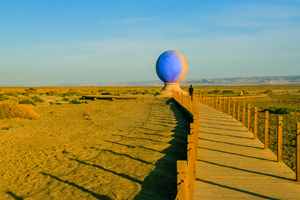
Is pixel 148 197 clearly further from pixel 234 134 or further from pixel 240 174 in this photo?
pixel 234 134

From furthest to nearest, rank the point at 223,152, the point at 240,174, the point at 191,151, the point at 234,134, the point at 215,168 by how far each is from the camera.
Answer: the point at 234,134
the point at 223,152
the point at 215,168
the point at 240,174
the point at 191,151

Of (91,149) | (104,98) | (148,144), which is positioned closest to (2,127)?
(91,149)

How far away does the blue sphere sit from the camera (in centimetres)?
4359

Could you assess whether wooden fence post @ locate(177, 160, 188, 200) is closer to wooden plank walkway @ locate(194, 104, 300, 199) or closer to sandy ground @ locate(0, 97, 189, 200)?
wooden plank walkway @ locate(194, 104, 300, 199)

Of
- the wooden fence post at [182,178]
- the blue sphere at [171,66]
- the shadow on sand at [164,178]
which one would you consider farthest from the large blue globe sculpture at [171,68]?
the wooden fence post at [182,178]

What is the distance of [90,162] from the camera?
9.52 meters

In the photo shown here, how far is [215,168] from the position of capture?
760 centimetres

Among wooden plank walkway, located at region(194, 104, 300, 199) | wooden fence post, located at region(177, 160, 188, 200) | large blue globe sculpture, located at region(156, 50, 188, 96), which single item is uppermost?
large blue globe sculpture, located at region(156, 50, 188, 96)

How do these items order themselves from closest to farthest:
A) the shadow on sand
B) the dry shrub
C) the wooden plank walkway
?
1. the wooden plank walkway
2. the shadow on sand
3. the dry shrub

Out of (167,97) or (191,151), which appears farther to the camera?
(167,97)

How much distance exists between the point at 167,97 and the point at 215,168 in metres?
36.8

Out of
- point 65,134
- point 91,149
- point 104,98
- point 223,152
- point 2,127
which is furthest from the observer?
point 104,98

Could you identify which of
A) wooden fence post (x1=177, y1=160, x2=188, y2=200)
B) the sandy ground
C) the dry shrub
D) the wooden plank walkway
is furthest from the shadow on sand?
the dry shrub

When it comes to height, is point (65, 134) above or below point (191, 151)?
below
